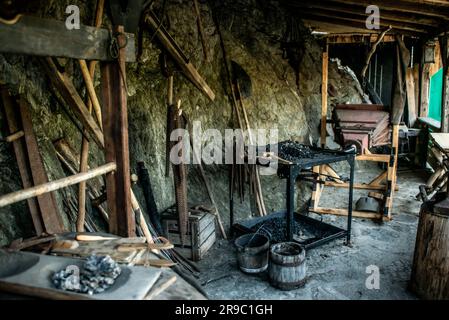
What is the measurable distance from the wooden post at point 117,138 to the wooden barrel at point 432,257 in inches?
126

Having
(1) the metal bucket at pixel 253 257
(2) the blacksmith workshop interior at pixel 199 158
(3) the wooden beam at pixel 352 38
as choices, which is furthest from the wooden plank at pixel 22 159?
(3) the wooden beam at pixel 352 38

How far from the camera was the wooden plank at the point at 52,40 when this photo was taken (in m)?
2.23

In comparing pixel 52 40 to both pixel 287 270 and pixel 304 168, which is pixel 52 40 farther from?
pixel 304 168

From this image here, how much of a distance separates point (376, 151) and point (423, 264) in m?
6.96

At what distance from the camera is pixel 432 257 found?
4.14 meters

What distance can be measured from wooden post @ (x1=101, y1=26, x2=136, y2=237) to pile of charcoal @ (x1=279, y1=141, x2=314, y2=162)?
2785mm

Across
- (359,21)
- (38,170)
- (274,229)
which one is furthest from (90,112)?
(359,21)

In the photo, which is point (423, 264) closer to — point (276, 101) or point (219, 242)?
point (219, 242)

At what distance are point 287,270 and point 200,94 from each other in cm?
347

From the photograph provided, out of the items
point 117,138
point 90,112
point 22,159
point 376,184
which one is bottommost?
point 376,184

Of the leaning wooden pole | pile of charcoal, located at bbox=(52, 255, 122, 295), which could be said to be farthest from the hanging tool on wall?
pile of charcoal, located at bbox=(52, 255, 122, 295)

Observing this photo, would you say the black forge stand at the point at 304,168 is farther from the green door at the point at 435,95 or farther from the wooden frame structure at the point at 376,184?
the green door at the point at 435,95

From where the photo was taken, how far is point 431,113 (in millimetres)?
13805
